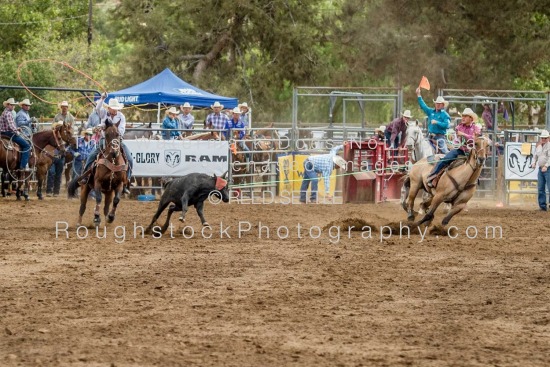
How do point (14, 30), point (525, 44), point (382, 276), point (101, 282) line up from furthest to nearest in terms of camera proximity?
1. point (14, 30)
2. point (525, 44)
3. point (382, 276)
4. point (101, 282)

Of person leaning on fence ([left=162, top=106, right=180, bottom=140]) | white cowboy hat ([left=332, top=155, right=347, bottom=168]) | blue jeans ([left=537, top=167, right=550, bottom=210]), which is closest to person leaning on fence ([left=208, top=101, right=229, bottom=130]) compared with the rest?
person leaning on fence ([left=162, top=106, right=180, bottom=140])

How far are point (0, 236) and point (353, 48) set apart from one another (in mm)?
31064

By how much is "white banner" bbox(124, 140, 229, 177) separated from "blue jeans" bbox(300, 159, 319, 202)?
1.71 m

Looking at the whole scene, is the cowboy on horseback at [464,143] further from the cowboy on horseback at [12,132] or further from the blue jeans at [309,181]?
the cowboy on horseback at [12,132]

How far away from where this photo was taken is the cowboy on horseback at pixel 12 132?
2228cm

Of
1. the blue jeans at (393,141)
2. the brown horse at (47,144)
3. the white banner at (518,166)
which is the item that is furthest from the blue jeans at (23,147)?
the white banner at (518,166)

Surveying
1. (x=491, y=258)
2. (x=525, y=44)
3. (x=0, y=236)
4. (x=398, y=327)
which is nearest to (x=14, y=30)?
(x=525, y=44)

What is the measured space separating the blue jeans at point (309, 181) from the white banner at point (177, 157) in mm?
1705

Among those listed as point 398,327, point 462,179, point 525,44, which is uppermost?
point 525,44

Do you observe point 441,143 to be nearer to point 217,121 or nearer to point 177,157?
point 177,157

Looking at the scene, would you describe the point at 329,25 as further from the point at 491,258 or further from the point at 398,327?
the point at 398,327

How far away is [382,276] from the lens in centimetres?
1130

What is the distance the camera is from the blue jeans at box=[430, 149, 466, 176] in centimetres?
1634

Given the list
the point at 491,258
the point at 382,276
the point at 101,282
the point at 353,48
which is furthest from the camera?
the point at 353,48
